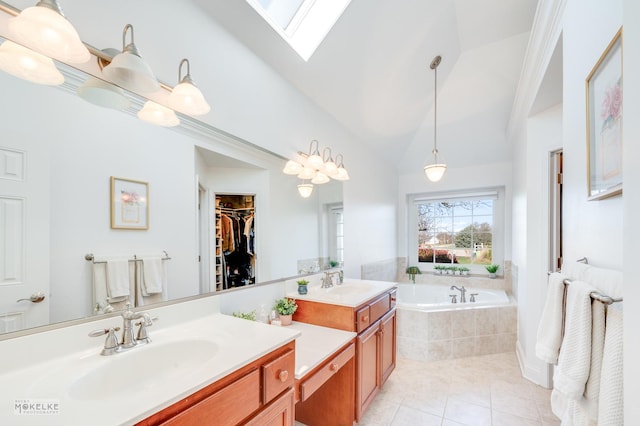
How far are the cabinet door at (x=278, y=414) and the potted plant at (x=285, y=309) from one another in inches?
27.2

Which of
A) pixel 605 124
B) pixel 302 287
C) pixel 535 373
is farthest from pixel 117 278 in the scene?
pixel 535 373

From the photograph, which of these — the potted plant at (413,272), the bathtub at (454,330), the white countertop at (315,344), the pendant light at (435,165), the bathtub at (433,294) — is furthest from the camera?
the potted plant at (413,272)

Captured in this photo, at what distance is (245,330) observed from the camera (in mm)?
1239

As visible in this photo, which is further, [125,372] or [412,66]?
[412,66]

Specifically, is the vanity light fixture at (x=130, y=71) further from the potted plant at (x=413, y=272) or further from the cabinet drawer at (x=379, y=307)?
the potted plant at (x=413, y=272)

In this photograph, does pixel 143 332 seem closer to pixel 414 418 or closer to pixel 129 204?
pixel 129 204

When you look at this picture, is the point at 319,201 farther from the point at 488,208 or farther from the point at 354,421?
the point at 488,208

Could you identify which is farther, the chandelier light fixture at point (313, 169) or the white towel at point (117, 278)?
the chandelier light fixture at point (313, 169)

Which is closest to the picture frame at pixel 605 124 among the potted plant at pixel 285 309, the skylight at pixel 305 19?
the skylight at pixel 305 19

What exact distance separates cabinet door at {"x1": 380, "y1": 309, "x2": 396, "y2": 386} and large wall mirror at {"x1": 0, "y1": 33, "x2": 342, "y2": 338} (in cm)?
138

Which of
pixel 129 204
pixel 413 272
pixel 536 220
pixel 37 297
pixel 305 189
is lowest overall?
pixel 413 272

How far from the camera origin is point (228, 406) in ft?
2.99

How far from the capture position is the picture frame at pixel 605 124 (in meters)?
0.82

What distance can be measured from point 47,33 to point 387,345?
2608 mm
